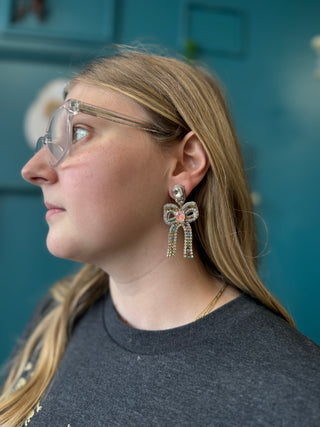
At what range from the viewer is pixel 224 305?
0.90 m

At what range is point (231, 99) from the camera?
6.89 ft

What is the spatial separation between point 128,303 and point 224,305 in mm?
229

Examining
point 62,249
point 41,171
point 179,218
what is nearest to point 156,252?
point 179,218

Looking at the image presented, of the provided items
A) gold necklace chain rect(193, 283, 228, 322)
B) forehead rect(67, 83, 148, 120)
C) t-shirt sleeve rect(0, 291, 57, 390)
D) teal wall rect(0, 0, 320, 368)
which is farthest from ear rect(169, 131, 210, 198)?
teal wall rect(0, 0, 320, 368)

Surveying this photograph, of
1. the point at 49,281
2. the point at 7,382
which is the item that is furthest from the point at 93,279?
the point at 49,281

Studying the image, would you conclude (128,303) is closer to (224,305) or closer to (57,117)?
(224,305)

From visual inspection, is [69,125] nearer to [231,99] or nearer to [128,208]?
[128,208]

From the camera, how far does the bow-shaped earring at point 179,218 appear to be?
91cm

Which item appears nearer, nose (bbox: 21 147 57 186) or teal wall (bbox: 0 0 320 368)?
nose (bbox: 21 147 57 186)

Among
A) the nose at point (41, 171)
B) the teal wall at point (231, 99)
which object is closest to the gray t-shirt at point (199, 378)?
the nose at point (41, 171)

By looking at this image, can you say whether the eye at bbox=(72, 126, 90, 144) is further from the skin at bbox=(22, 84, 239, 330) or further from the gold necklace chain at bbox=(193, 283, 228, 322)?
the gold necklace chain at bbox=(193, 283, 228, 322)

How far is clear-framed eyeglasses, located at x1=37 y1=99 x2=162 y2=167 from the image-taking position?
0.89m

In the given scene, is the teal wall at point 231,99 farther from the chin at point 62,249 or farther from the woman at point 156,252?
the chin at point 62,249

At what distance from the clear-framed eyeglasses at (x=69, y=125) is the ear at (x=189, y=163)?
71 mm
